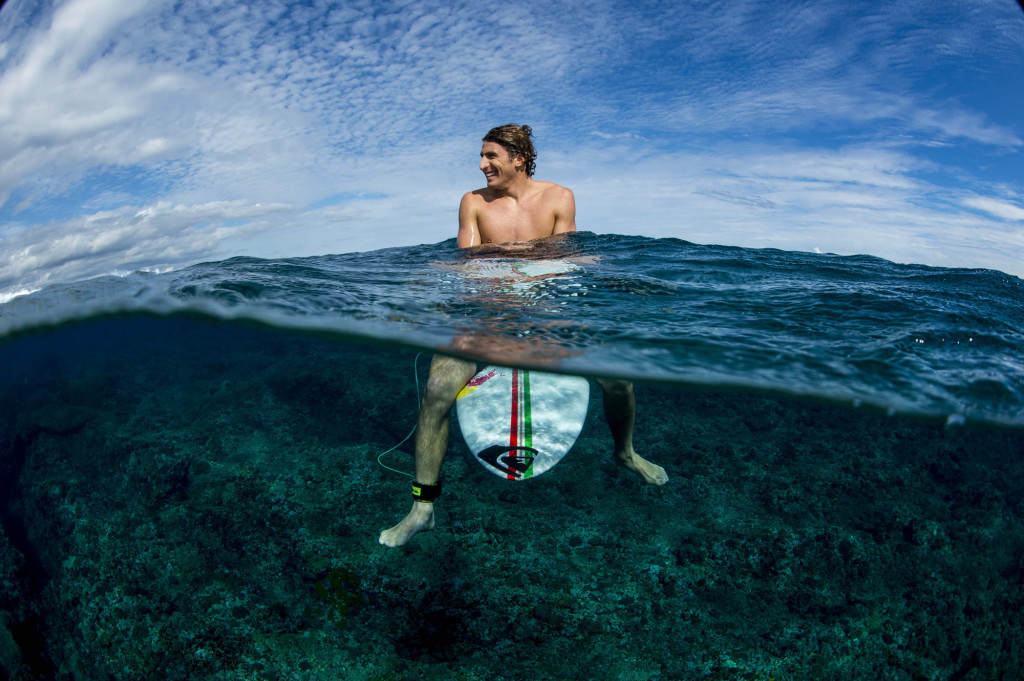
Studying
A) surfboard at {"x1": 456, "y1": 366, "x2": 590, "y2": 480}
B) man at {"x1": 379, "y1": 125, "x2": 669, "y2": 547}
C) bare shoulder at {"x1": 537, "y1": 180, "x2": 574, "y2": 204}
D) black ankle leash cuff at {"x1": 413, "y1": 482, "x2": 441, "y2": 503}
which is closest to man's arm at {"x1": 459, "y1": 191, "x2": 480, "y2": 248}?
man at {"x1": 379, "y1": 125, "x2": 669, "y2": 547}

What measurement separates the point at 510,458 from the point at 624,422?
1217 mm

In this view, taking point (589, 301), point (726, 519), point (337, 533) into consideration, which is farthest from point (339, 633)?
point (726, 519)

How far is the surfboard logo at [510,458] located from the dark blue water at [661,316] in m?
0.99

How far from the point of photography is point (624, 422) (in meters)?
4.69

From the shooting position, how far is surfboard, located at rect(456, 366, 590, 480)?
5055mm

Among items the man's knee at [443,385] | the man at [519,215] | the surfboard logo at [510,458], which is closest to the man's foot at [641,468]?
Result: the man at [519,215]

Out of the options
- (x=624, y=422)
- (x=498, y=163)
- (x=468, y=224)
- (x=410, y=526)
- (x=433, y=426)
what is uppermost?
(x=498, y=163)

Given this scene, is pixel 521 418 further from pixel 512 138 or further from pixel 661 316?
pixel 512 138

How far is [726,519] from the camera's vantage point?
5.22 meters

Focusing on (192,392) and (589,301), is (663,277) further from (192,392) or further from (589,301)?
(192,392)

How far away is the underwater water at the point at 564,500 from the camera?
3971 millimetres

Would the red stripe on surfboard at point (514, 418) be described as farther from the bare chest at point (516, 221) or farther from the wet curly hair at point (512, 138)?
the wet curly hair at point (512, 138)

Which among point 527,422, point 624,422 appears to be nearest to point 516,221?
point 527,422

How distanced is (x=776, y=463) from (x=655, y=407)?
1.85m
